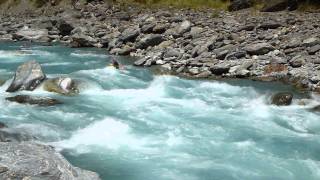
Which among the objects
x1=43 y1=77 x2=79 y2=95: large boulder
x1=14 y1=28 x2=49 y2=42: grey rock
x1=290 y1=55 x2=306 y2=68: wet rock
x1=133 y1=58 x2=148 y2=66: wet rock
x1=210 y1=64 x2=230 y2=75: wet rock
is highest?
x1=290 y1=55 x2=306 y2=68: wet rock

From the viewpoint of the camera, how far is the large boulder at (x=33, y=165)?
8.64m

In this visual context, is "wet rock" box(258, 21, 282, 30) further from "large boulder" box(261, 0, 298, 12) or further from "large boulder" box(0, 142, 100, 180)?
"large boulder" box(0, 142, 100, 180)

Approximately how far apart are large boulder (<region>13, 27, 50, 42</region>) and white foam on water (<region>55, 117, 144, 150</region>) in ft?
72.4

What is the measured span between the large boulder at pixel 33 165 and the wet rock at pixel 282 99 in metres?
10.7

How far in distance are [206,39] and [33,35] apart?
1525 centimetres

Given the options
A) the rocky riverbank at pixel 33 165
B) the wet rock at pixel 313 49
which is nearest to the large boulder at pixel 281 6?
the wet rock at pixel 313 49

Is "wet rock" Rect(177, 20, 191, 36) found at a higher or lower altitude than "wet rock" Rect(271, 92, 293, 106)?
lower

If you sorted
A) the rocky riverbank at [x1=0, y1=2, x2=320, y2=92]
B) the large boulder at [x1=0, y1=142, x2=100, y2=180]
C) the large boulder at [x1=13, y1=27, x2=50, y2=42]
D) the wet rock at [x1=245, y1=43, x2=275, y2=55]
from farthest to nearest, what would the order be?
the large boulder at [x1=13, y1=27, x2=50, y2=42]
the wet rock at [x1=245, y1=43, x2=275, y2=55]
the rocky riverbank at [x1=0, y1=2, x2=320, y2=92]
the large boulder at [x1=0, y1=142, x2=100, y2=180]

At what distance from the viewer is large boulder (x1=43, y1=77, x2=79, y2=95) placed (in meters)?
20.4

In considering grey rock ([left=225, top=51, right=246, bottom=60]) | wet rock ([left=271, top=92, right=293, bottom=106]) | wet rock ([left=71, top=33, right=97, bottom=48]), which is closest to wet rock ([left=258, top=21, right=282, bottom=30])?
grey rock ([left=225, top=51, right=246, bottom=60])

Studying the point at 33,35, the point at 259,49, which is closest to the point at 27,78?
the point at 259,49

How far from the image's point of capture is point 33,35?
3784cm

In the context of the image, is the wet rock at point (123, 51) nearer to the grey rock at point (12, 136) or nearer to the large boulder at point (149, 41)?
the large boulder at point (149, 41)

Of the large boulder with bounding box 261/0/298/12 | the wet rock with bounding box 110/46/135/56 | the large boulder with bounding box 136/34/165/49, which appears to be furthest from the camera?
the large boulder with bounding box 261/0/298/12
